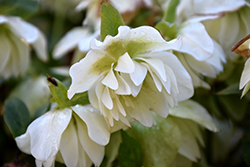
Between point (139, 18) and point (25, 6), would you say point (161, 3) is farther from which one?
point (25, 6)

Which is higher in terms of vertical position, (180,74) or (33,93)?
(180,74)

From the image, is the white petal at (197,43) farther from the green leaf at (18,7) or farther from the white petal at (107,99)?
the green leaf at (18,7)

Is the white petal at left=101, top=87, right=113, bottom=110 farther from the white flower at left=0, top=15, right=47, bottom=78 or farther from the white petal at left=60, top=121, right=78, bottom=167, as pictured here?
the white flower at left=0, top=15, right=47, bottom=78

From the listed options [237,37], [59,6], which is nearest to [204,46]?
[237,37]

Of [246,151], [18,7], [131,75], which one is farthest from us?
[18,7]

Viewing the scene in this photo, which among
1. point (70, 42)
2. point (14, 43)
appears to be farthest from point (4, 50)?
point (70, 42)

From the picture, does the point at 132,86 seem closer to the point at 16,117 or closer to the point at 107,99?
the point at 107,99

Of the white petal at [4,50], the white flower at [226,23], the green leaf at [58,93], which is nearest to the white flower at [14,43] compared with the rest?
the white petal at [4,50]
